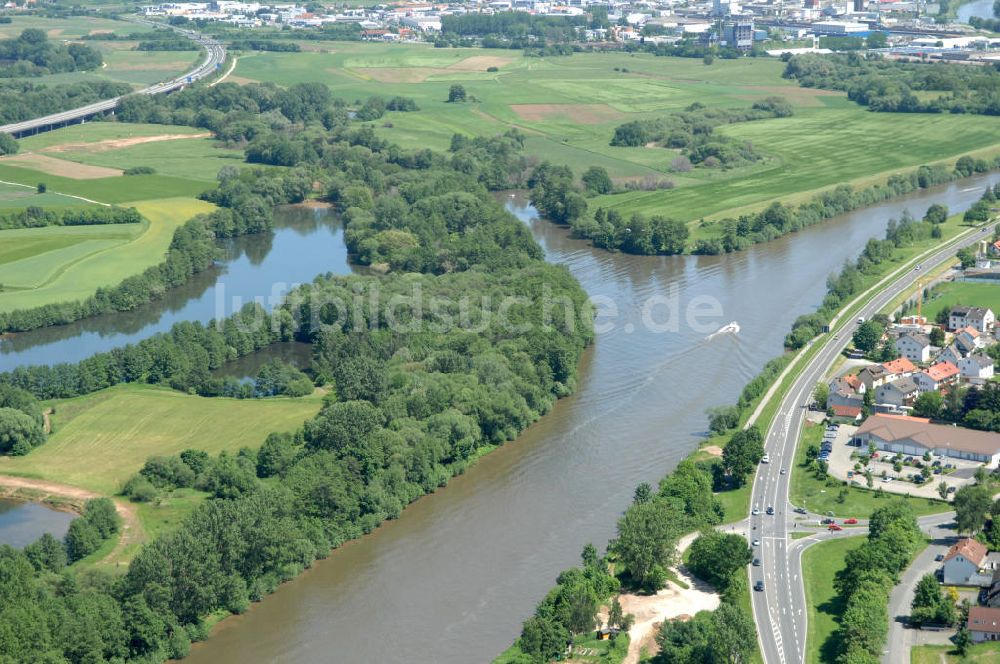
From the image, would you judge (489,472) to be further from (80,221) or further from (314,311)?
(80,221)

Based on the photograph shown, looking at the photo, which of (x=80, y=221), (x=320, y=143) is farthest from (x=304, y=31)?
(x=80, y=221)

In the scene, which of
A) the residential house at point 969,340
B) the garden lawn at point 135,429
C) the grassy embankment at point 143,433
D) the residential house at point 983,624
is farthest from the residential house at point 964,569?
the garden lawn at point 135,429

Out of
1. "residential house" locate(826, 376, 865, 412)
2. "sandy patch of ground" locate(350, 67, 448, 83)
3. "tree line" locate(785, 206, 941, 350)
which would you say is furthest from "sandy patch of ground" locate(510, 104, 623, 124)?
"residential house" locate(826, 376, 865, 412)

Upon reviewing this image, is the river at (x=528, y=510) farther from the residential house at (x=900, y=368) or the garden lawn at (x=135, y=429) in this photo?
the garden lawn at (x=135, y=429)

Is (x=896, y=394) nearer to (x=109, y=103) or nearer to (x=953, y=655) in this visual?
(x=953, y=655)

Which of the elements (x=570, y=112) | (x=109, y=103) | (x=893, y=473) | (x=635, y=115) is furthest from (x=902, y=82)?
(x=893, y=473)

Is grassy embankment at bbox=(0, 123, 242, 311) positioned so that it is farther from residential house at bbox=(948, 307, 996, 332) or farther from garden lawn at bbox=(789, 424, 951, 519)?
residential house at bbox=(948, 307, 996, 332)
